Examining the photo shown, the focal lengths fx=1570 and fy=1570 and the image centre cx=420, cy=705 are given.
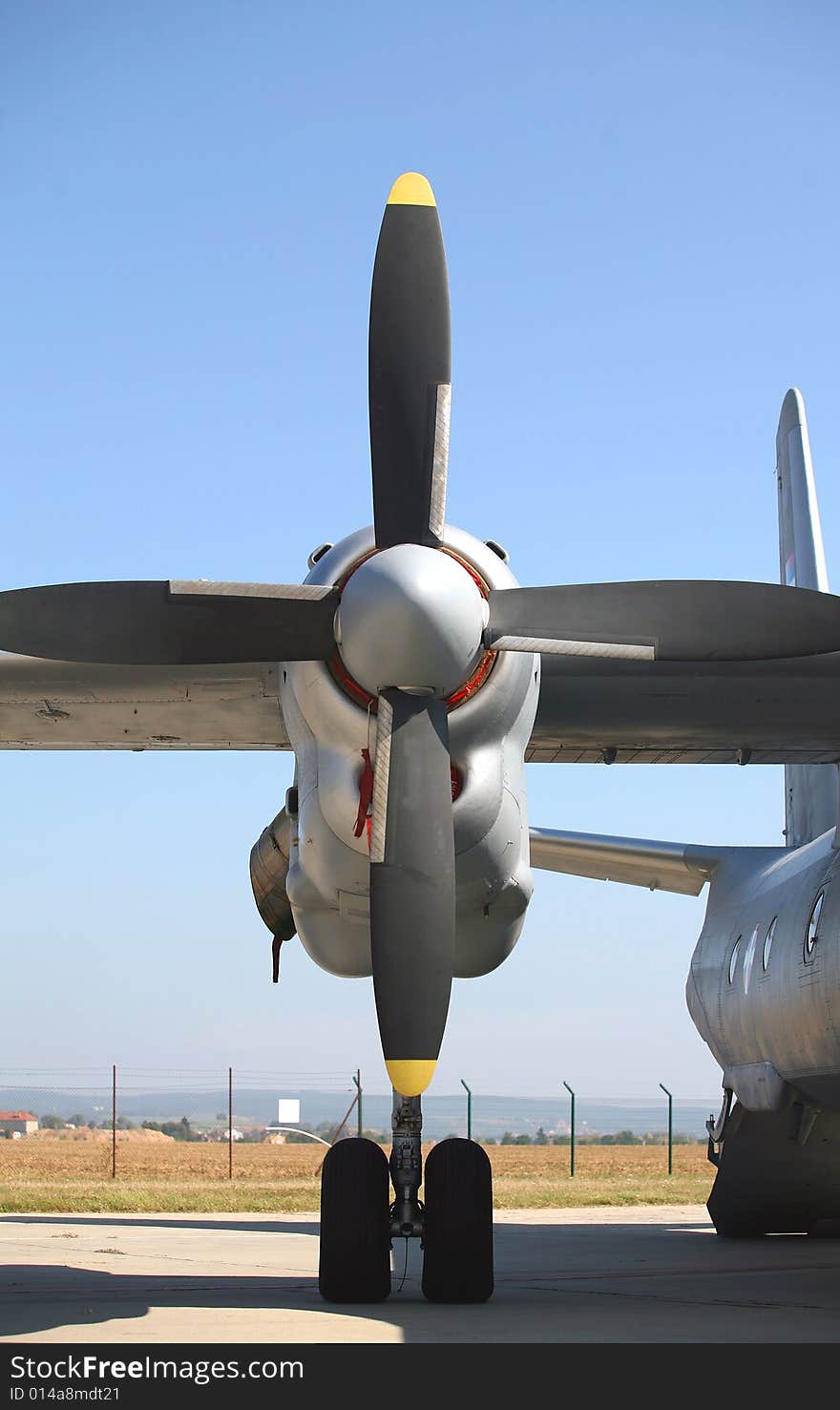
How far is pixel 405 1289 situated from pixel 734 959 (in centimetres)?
612

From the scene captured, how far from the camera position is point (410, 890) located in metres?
8.12

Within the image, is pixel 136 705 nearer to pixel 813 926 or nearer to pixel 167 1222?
pixel 813 926

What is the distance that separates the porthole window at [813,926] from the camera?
12.5 metres

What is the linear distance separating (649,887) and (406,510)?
29.2ft

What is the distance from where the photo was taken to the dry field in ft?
65.3

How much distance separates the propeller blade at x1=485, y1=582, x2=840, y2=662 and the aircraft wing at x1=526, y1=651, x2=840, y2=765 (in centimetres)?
106

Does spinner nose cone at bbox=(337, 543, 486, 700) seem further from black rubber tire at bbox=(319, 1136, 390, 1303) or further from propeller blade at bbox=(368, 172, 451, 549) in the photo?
black rubber tire at bbox=(319, 1136, 390, 1303)

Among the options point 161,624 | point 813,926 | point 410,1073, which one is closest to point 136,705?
point 161,624

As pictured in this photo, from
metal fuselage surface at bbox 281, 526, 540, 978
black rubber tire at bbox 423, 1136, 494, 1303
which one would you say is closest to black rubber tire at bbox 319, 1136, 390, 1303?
black rubber tire at bbox 423, 1136, 494, 1303

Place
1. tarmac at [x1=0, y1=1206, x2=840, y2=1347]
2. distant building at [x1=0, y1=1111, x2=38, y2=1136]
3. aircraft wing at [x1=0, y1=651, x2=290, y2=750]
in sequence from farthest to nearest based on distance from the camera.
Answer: distant building at [x1=0, y1=1111, x2=38, y2=1136]
aircraft wing at [x1=0, y1=651, x2=290, y2=750]
tarmac at [x1=0, y1=1206, x2=840, y2=1347]

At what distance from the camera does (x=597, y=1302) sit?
9180 millimetres

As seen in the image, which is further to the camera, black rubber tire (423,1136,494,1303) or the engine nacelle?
the engine nacelle

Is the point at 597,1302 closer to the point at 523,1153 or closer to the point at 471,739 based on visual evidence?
the point at 471,739
